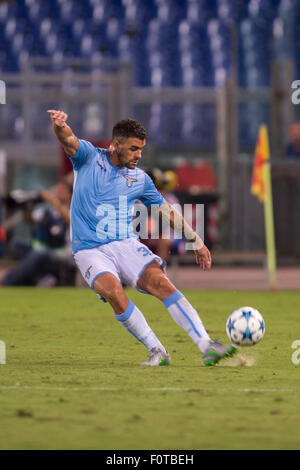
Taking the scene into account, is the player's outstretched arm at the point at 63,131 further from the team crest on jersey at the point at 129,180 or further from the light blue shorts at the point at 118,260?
the light blue shorts at the point at 118,260

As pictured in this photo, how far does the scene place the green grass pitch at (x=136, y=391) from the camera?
4508 millimetres

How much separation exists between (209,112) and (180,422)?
1653 centimetres

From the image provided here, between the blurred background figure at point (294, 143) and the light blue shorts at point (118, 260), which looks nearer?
the light blue shorts at point (118, 260)

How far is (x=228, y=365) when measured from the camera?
281 inches

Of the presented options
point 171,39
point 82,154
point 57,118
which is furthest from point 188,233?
point 171,39

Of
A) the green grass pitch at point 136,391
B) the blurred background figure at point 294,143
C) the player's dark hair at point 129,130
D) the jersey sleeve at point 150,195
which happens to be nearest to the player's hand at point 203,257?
the jersey sleeve at point 150,195

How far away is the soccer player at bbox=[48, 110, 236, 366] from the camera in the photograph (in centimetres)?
678

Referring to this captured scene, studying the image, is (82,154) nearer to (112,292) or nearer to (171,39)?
(112,292)

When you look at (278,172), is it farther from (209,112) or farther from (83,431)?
(83,431)

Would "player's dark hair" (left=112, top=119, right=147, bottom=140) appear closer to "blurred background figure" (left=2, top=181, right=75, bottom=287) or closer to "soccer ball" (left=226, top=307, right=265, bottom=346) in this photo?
"soccer ball" (left=226, top=307, right=265, bottom=346)

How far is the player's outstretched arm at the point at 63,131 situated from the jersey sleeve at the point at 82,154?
0.05 m

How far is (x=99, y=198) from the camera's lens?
23.0ft
